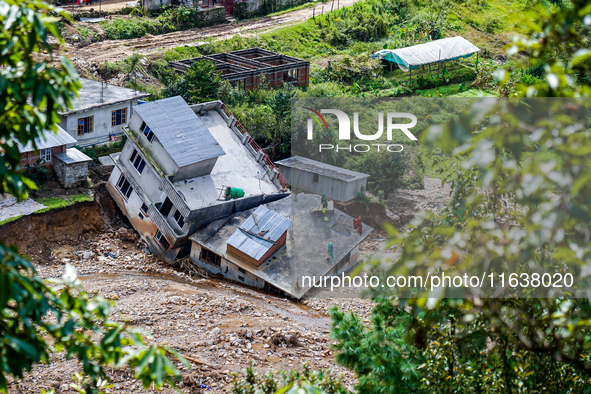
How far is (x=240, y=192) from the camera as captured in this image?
24297 mm

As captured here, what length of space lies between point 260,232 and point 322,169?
3.52m

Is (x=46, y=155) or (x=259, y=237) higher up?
(x=46, y=155)

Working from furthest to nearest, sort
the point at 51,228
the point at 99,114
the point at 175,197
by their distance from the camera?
the point at 99,114 < the point at 51,228 < the point at 175,197

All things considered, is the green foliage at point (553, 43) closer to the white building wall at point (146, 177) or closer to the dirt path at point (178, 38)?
the white building wall at point (146, 177)

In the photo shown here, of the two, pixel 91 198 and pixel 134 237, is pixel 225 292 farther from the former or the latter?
pixel 91 198

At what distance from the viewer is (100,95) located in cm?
2983

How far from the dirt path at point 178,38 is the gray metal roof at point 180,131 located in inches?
480

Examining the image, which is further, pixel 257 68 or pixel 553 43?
pixel 257 68

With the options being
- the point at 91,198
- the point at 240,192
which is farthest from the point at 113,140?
the point at 240,192

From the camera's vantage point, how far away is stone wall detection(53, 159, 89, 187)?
25438 mm

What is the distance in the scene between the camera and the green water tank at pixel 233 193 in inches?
950

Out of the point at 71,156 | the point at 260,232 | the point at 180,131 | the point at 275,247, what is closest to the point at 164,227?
the point at 260,232

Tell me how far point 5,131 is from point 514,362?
544 cm

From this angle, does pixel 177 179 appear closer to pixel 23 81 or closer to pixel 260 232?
pixel 260 232
